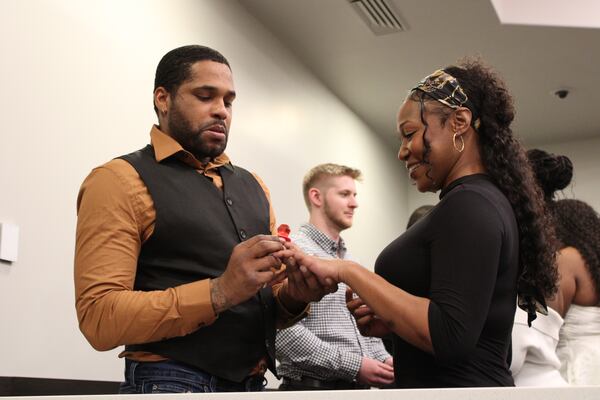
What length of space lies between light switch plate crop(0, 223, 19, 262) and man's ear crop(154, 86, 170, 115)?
857mm

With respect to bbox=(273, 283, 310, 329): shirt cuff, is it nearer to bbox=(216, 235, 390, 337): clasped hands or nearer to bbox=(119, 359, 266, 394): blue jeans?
bbox=(216, 235, 390, 337): clasped hands

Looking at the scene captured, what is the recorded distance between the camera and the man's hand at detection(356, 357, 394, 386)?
106 inches

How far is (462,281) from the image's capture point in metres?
1.31

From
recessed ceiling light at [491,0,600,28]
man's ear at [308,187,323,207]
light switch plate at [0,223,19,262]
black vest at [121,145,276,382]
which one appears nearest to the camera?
black vest at [121,145,276,382]

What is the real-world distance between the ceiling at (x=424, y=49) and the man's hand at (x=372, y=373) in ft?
→ 5.16

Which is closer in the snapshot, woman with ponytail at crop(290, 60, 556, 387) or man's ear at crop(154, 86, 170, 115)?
woman with ponytail at crop(290, 60, 556, 387)

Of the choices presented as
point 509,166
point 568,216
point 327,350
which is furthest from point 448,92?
point 327,350

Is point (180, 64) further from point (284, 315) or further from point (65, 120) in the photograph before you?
point (65, 120)

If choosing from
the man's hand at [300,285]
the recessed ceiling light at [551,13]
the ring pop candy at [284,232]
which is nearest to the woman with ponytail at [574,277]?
the man's hand at [300,285]

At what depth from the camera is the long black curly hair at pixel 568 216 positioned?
237 centimetres

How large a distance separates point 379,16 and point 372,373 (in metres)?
2.18

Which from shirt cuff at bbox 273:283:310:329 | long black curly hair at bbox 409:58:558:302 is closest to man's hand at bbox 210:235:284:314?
shirt cuff at bbox 273:283:310:329

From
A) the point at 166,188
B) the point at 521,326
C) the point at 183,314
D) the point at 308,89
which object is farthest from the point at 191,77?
the point at 308,89

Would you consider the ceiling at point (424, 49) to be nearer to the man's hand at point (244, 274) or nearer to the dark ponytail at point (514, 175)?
the dark ponytail at point (514, 175)
